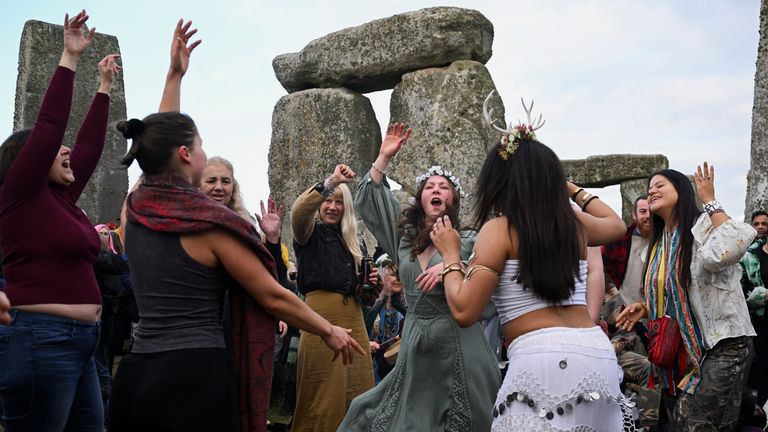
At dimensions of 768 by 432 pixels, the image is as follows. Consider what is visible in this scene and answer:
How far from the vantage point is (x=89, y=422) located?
12.0 ft

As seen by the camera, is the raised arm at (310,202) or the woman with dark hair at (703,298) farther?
the raised arm at (310,202)

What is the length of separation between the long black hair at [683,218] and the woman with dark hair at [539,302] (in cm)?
209

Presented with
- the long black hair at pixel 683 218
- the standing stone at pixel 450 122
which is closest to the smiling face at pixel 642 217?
the long black hair at pixel 683 218

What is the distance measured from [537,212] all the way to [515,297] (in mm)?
297

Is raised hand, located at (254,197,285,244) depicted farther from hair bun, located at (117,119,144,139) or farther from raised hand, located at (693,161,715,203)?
raised hand, located at (693,161,715,203)

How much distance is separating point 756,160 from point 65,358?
259 inches

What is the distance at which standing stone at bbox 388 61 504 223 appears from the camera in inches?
404

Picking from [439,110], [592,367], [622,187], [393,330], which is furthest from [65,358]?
[622,187]

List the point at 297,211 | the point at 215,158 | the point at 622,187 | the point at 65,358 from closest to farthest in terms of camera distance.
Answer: the point at 65,358 < the point at 215,158 < the point at 297,211 < the point at 622,187

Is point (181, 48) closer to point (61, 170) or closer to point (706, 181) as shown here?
point (61, 170)

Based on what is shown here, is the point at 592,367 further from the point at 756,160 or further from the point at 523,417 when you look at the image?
the point at 756,160

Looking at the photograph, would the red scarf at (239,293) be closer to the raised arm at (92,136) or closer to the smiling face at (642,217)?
the raised arm at (92,136)

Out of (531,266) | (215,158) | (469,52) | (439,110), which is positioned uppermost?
(469,52)

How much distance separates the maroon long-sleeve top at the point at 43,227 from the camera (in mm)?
3400
